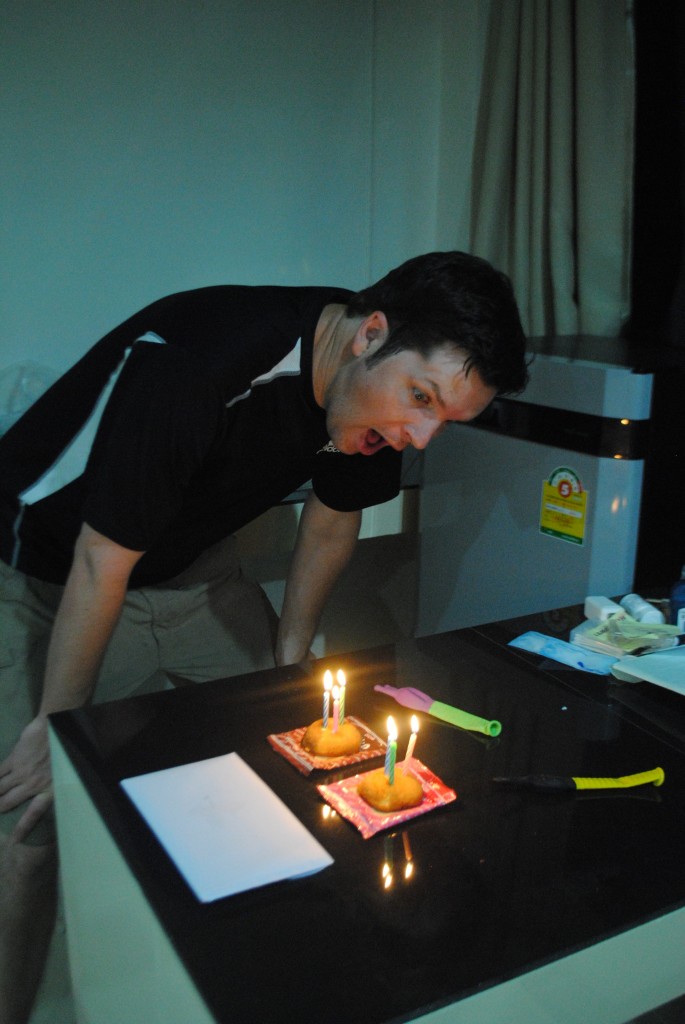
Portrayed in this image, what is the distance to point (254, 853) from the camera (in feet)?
2.95

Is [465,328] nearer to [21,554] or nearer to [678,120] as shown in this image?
[21,554]

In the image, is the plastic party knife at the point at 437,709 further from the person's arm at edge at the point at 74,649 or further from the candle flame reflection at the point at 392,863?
the person's arm at edge at the point at 74,649

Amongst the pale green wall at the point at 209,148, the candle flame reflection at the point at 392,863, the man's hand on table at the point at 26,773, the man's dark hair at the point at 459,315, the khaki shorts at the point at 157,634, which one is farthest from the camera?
the pale green wall at the point at 209,148

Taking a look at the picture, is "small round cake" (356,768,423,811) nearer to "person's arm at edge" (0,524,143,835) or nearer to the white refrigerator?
"person's arm at edge" (0,524,143,835)

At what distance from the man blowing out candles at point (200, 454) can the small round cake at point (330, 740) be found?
36 centimetres

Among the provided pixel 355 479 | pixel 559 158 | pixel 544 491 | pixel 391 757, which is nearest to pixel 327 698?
pixel 391 757

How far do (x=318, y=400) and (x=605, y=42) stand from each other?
4.12ft

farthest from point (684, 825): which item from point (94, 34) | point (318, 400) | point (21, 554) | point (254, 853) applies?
point (94, 34)

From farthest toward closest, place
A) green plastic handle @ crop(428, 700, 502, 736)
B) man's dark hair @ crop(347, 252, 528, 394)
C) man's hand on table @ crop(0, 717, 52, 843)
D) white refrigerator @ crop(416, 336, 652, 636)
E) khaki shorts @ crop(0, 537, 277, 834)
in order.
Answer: white refrigerator @ crop(416, 336, 652, 636) < khaki shorts @ crop(0, 537, 277, 834) < man's hand on table @ crop(0, 717, 52, 843) < man's dark hair @ crop(347, 252, 528, 394) < green plastic handle @ crop(428, 700, 502, 736)

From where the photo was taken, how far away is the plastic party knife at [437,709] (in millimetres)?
1119

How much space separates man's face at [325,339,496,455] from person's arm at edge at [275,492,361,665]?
368mm

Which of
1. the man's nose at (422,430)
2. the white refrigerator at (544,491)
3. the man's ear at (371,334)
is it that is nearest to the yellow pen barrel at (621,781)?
the man's nose at (422,430)

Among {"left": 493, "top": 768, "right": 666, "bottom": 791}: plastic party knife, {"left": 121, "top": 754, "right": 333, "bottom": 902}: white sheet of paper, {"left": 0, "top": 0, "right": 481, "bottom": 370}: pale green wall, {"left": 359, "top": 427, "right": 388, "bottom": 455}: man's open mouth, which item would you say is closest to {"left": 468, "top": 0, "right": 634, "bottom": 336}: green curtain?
{"left": 0, "top": 0, "right": 481, "bottom": 370}: pale green wall

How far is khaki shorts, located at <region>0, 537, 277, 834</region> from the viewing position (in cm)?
158
